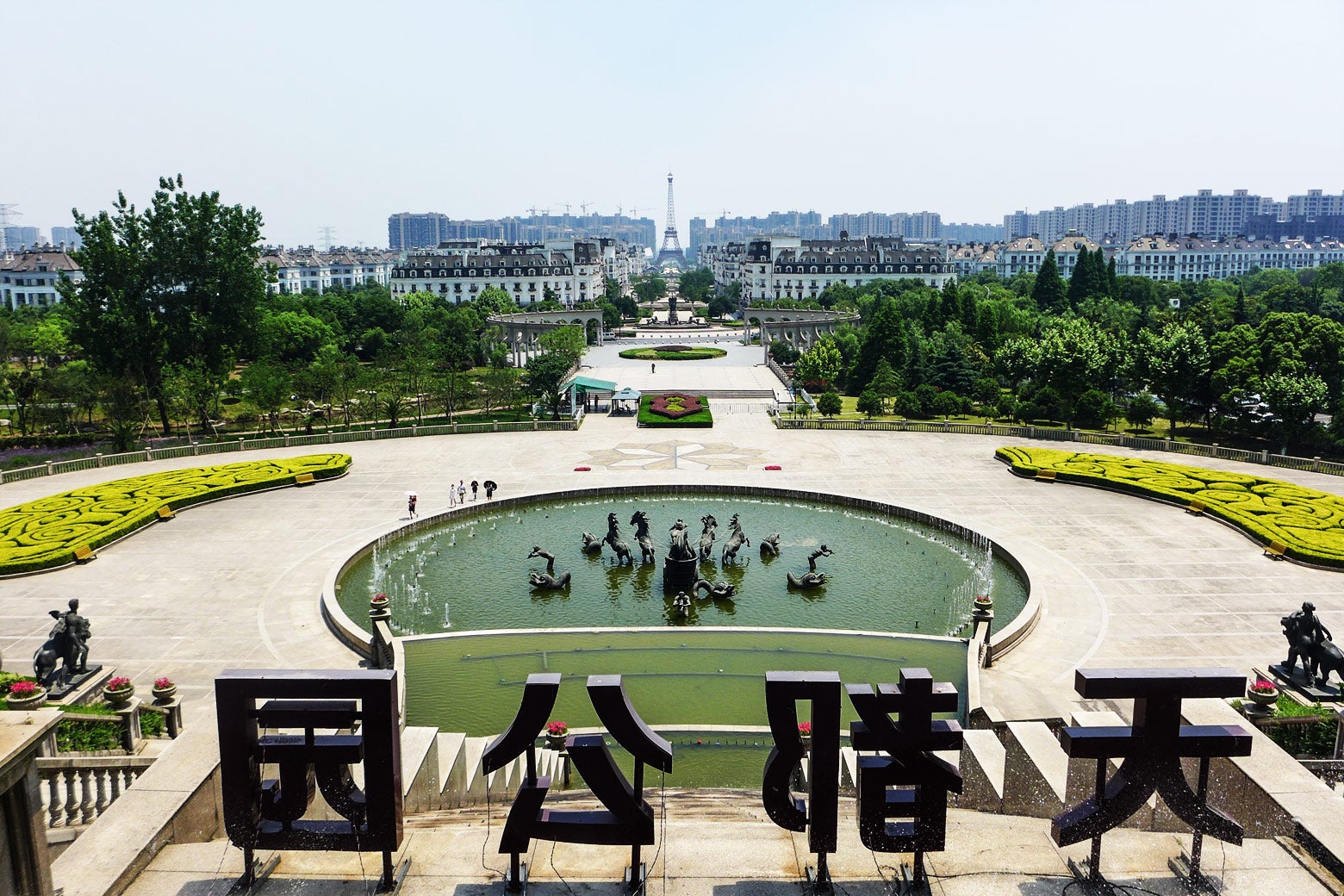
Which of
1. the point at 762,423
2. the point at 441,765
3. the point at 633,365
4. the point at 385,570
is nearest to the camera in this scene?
the point at 441,765

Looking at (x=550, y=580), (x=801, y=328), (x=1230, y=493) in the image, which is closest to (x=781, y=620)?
(x=550, y=580)

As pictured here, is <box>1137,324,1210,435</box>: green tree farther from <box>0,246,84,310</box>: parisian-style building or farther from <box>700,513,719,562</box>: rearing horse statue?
<box>0,246,84,310</box>: parisian-style building

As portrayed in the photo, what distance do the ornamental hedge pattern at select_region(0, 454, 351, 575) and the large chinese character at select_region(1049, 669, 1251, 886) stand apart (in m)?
31.5

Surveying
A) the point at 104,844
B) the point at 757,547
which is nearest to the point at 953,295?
the point at 757,547

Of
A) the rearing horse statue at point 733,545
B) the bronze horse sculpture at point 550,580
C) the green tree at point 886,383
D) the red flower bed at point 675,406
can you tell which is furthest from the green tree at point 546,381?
A: the bronze horse sculpture at point 550,580

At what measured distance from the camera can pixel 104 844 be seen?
9.99 metres

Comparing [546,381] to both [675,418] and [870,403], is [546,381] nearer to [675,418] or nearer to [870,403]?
[675,418]

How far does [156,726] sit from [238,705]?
35.7ft

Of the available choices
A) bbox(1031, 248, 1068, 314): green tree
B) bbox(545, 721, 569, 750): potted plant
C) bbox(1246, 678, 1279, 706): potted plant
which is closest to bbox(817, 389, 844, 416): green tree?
bbox(1246, 678, 1279, 706): potted plant

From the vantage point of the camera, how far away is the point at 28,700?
60.6ft

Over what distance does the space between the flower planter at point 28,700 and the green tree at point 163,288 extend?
124 feet

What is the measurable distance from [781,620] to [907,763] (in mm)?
16314

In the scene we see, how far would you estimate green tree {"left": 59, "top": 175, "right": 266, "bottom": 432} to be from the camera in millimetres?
53250

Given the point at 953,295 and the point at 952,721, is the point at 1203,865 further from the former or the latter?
the point at 953,295
